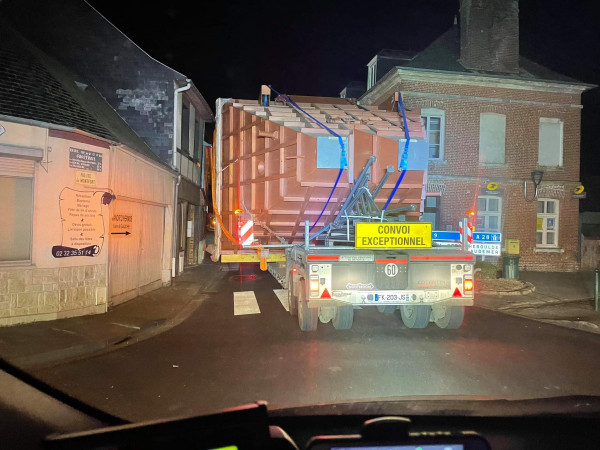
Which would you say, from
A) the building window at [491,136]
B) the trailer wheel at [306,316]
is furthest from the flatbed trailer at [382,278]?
the building window at [491,136]

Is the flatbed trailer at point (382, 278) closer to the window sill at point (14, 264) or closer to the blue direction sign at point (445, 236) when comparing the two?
the blue direction sign at point (445, 236)

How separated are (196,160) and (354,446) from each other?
17.7m

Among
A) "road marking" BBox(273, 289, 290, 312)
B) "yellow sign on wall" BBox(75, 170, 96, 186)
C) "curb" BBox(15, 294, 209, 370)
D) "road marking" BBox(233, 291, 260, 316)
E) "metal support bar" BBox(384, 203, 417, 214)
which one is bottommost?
"curb" BBox(15, 294, 209, 370)

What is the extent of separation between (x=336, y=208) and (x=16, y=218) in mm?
5813

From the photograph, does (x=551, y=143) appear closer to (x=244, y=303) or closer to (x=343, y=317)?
(x=244, y=303)

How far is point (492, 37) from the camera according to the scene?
709 inches

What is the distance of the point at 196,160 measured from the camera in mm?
18578

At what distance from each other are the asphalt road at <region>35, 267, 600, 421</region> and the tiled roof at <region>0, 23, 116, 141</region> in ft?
14.7

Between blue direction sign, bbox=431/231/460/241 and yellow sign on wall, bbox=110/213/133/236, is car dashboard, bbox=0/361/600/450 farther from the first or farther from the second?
yellow sign on wall, bbox=110/213/133/236

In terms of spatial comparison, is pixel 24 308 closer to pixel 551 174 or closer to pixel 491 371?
pixel 491 371

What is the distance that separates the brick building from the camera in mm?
17234

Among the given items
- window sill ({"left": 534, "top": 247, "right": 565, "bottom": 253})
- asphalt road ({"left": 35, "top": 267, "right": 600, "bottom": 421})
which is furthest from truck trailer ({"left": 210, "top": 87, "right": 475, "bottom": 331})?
window sill ({"left": 534, "top": 247, "right": 565, "bottom": 253})

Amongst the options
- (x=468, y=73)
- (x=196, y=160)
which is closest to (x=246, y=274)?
(x=196, y=160)

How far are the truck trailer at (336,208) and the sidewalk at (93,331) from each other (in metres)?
1.76
